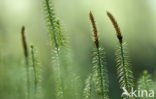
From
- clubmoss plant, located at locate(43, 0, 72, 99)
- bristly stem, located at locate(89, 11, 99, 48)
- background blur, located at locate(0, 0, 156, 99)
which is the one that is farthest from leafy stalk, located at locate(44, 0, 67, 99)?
background blur, located at locate(0, 0, 156, 99)

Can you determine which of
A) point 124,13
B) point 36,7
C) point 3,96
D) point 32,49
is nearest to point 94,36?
point 32,49

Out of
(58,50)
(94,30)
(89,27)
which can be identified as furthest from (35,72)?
(89,27)

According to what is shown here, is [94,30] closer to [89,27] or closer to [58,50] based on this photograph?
[58,50]

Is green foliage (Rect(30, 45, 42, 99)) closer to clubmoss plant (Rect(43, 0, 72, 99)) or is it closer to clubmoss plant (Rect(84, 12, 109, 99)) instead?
clubmoss plant (Rect(43, 0, 72, 99))

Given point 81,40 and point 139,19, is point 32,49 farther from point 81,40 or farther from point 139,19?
point 139,19

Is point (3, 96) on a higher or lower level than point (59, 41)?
lower

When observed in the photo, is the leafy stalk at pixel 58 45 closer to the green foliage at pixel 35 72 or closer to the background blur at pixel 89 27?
the green foliage at pixel 35 72

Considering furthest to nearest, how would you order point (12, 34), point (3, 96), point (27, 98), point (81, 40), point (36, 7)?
point (36, 7), point (12, 34), point (81, 40), point (3, 96), point (27, 98)

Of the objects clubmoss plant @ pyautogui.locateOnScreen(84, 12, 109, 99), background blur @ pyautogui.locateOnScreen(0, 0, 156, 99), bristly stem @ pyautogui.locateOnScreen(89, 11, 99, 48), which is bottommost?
clubmoss plant @ pyautogui.locateOnScreen(84, 12, 109, 99)
